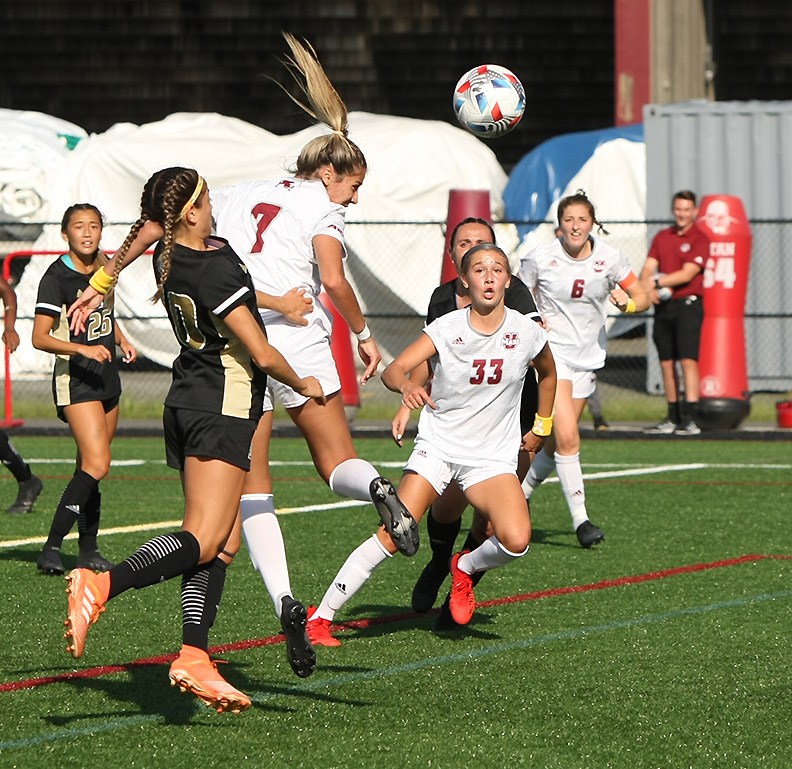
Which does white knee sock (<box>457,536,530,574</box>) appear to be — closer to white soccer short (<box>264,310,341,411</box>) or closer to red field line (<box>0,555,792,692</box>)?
red field line (<box>0,555,792,692</box>)

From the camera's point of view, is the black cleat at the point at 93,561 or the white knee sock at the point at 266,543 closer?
the white knee sock at the point at 266,543

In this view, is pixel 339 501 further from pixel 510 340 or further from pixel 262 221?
pixel 262 221

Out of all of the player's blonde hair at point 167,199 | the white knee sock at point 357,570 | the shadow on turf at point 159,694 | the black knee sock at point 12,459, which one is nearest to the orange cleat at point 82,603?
the shadow on turf at point 159,694

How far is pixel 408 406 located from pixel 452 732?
144 cm

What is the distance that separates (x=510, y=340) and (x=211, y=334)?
5.59 feet

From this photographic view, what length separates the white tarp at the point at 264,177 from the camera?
64.7 feet

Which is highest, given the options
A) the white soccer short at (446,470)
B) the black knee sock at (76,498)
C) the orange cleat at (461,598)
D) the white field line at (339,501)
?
the white soccer short at (446,470)

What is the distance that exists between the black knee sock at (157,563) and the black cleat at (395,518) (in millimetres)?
885

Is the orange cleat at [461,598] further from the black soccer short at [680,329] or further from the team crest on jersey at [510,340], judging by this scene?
the black soccer short at [680,329]

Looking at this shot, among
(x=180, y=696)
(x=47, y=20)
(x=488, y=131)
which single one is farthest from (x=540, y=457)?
(x=47, y=20)

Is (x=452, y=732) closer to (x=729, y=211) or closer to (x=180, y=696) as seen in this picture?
(x=180, y=696)

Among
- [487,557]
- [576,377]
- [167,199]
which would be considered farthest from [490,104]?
[167,199]

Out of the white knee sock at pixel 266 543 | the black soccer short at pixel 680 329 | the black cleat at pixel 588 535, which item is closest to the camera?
the white knee sock at pixel 266 543

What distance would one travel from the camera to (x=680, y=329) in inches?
609
